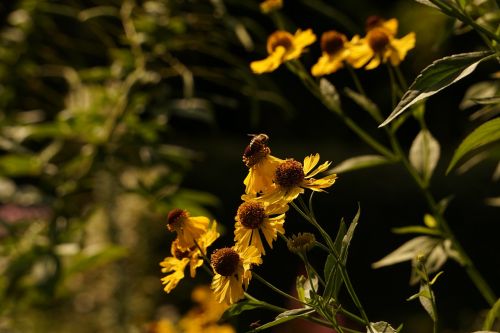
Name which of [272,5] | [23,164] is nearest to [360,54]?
[272,5]

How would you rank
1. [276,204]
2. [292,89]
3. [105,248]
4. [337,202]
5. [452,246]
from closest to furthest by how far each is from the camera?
1. [276,204]
2. [452,246]
3. [105,248]
4. [337,202]
5. [292,89]

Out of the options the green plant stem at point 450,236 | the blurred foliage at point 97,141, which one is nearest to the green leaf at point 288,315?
the green plant stem at point 450,236

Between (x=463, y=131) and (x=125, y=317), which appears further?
(x=463, y=131)

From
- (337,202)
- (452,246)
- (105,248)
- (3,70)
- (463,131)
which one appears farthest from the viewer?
(463,131)

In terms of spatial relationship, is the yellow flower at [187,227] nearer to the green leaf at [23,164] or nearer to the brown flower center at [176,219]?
the brown flower center at [176,219]

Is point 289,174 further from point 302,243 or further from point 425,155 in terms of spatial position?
point 425,155

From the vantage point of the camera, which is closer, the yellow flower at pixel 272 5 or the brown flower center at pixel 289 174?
the brown flower center at pixel 289 174

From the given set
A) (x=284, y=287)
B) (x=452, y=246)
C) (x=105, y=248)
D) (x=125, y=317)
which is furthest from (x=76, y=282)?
(x=452, y=246)

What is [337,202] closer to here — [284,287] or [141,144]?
[284,287]
